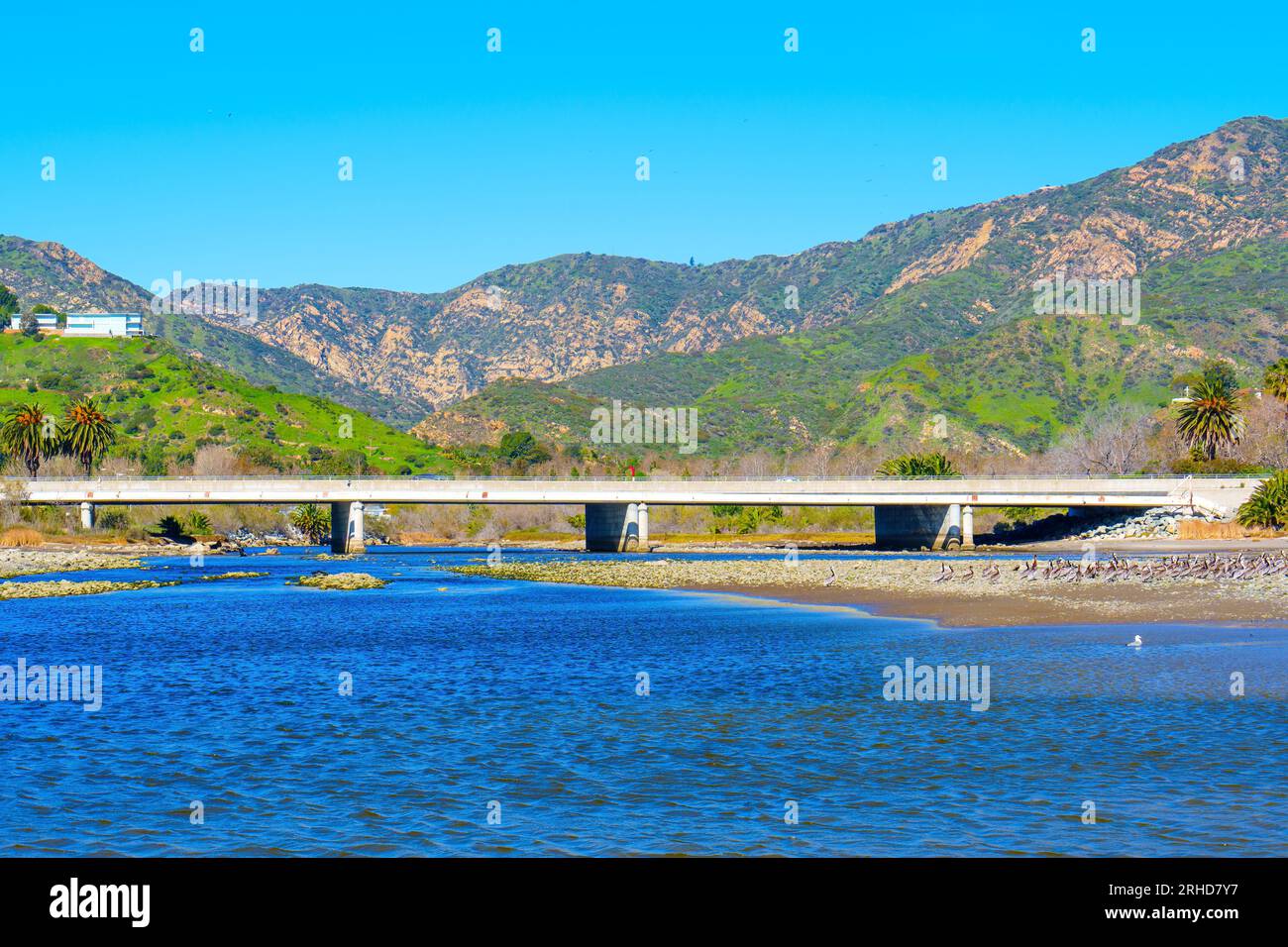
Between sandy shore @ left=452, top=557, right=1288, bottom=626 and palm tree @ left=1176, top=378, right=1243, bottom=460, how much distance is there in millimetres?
48777

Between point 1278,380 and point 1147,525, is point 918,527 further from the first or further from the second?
point 1278,380

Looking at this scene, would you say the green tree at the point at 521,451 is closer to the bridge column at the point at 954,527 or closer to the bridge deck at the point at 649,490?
the bridge deck at the point at 649,490

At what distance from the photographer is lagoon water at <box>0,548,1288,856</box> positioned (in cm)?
1590

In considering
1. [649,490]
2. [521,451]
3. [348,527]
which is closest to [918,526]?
[649,490]

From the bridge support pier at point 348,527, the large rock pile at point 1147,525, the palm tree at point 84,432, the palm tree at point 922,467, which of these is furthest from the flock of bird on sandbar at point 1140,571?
the palm tree at point 84,432

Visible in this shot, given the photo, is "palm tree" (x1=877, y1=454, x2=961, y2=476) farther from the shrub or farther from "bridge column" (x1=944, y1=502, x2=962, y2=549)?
the shrub

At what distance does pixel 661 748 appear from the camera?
2164 centimetres

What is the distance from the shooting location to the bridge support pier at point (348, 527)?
114188 millimetres

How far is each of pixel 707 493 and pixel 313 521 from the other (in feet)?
222

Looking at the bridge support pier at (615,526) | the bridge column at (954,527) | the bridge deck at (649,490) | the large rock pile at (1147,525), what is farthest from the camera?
the bridge support pier at (615,526)

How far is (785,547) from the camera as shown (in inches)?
4387

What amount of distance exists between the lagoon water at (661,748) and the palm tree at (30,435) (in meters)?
99.4

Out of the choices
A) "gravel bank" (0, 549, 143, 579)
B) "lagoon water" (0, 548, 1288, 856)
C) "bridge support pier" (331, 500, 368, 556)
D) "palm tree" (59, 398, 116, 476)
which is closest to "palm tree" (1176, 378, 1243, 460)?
"bridge support pier" (331, 500, 368, 556)
